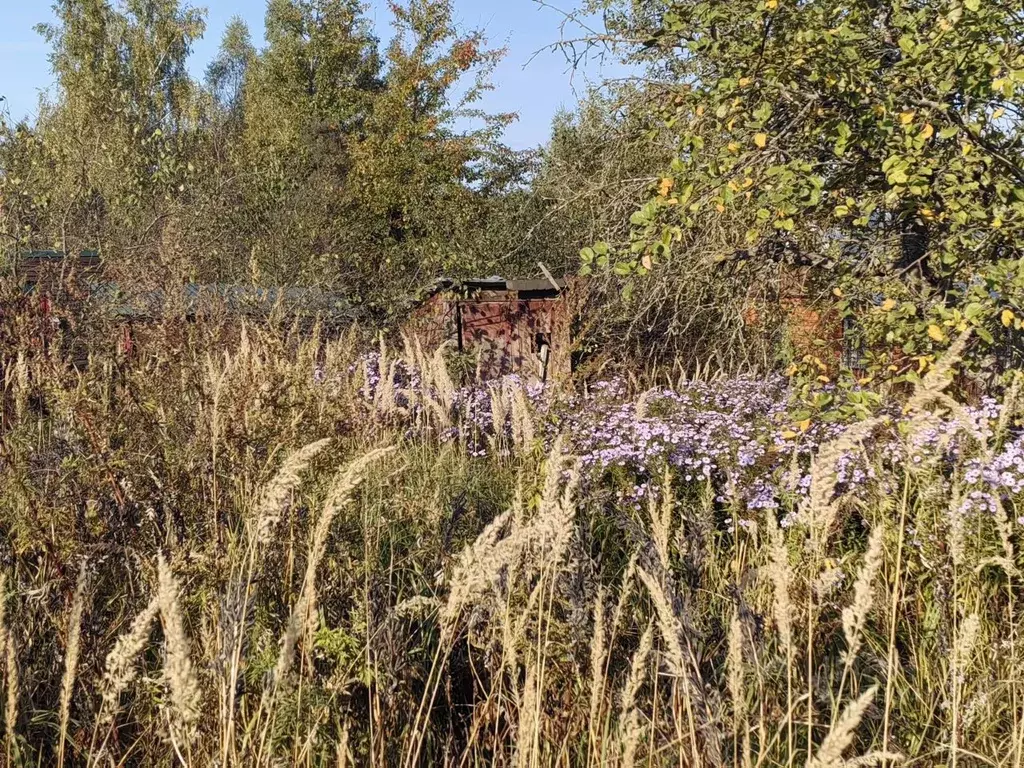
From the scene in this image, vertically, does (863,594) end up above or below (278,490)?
below

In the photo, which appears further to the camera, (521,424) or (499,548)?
(521,424)

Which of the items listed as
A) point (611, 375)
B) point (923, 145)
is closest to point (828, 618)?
point (923, 145)

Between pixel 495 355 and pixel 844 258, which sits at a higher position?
pixel 844 258

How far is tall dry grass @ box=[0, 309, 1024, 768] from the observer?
1767 mm

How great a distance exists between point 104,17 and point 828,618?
1225 inches

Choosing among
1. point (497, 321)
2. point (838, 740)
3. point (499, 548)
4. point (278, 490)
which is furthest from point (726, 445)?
point (497, 321)

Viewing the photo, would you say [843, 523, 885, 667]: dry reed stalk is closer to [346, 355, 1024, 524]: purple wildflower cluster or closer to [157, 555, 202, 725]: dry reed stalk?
[157, 555, 202, 725]: dry reed stalk

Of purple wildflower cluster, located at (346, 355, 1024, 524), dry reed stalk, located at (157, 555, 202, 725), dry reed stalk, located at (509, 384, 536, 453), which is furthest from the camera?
dry reed stalk, located at (509, 384, 536, 453)

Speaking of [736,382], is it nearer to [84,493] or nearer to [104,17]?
[84,493]

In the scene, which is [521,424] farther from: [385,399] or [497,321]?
[497,321]

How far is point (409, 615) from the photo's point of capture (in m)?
2.45

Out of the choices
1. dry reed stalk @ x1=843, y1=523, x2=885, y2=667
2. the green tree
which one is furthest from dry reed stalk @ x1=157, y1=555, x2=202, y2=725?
the green tree

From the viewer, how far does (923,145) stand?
402cm

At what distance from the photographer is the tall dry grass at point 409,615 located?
5.80 ft
